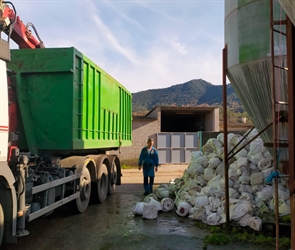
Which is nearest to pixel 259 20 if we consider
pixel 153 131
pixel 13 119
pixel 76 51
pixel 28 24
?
pixel 76 51

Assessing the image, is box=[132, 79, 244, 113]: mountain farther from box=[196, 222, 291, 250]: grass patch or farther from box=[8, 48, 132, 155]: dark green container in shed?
box=[196, 222, 291, 250]: grass patch

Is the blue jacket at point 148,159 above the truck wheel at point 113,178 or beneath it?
above

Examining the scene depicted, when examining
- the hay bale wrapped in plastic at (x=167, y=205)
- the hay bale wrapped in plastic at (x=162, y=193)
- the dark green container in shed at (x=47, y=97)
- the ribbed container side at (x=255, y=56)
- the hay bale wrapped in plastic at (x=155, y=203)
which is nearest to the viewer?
the ribbed container side at (x=255, y=56)

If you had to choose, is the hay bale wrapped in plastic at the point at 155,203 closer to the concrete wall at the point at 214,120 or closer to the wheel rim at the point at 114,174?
the wheel rim at the point at 114,174

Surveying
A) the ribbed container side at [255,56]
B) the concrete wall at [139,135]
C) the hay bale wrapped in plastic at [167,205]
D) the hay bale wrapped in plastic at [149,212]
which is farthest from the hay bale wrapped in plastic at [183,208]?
the concrete wall at [139,135]

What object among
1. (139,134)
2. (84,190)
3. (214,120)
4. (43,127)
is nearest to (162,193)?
(84,190)

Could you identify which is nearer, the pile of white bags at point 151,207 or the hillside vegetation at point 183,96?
the pile of white bags at point 151,207

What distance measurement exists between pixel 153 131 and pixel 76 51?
1171 centimetres

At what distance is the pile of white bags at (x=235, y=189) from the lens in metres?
4.95

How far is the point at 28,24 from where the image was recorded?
19.7ft

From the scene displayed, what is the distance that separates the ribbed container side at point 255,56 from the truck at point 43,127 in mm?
2532

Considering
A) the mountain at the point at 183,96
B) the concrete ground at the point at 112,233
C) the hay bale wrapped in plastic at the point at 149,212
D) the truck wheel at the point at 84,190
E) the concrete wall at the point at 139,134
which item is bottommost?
the concrete ground at the point at 112,233

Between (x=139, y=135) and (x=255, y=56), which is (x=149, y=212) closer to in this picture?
(x=255, y=56)

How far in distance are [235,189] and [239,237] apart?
50.7 inches
